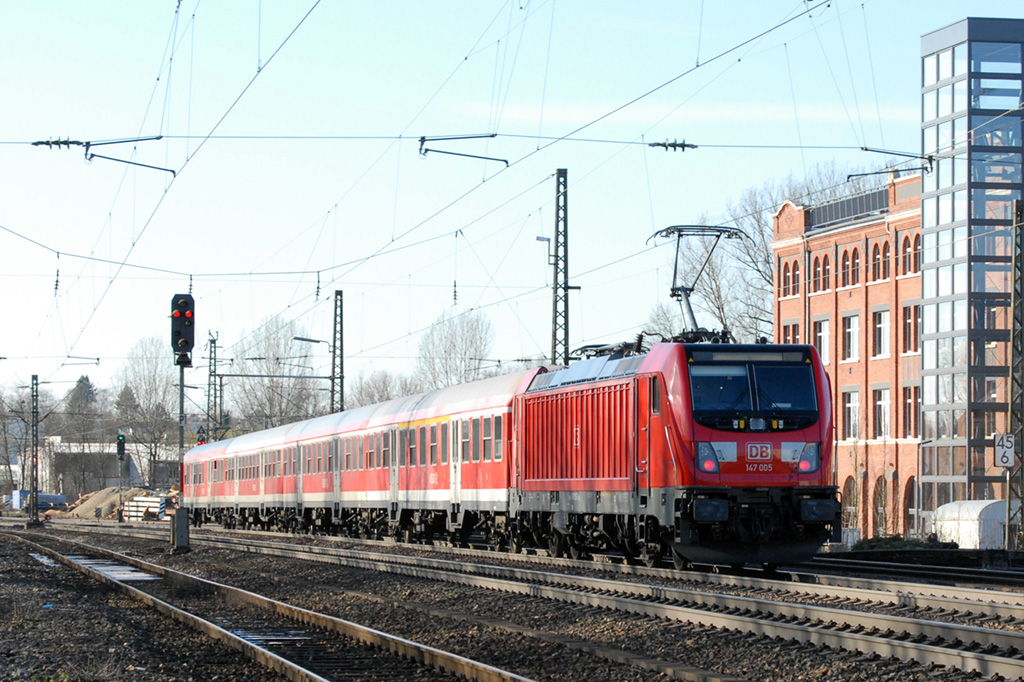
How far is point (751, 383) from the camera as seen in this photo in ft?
59.0

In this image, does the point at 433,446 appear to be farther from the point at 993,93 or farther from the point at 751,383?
the point at 993,93

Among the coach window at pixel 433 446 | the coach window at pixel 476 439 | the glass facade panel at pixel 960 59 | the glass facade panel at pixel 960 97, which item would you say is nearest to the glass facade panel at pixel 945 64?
the glass facade panel at pixel 960 59

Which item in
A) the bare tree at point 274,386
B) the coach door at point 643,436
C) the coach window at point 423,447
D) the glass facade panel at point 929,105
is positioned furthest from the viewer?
the bare tree at point 274,386

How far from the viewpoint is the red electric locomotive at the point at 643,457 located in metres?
17.6

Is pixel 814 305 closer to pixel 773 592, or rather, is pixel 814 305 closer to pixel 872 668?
pixel 773 592

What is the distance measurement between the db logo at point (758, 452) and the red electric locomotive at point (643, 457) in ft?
0.04

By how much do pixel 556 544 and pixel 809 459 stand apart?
6030 mm

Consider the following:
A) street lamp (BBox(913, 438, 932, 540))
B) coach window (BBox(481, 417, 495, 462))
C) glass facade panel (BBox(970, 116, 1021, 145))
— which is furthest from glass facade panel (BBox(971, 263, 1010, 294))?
coach window (BBox(481, 417, 495, 462))

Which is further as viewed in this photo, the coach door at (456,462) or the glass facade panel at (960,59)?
the glass facade panel at (960,59)

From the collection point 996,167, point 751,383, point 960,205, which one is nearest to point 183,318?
point 751,383

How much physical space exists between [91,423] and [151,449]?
38.1 meters

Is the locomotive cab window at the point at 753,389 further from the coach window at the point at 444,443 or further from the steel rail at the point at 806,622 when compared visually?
the coach window at the point at 444,443

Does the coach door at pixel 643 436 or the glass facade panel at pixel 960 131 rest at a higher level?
the glass facade panel at pixel 960 131

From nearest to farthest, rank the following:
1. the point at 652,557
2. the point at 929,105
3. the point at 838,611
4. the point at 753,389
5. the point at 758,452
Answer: the point at 838,611 < the point at 758,452 < the point at 753,389 < the point at 652,557 < the point at 929,105
